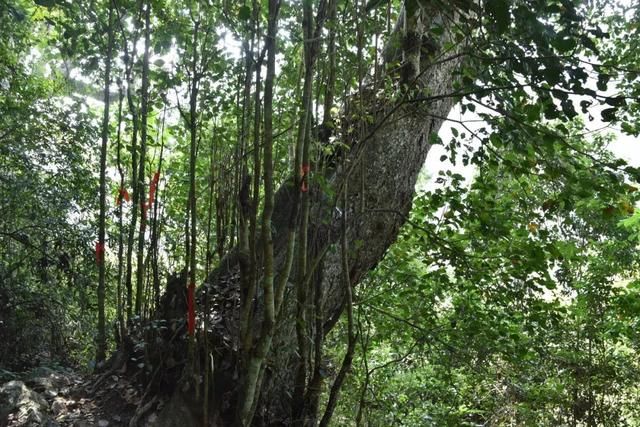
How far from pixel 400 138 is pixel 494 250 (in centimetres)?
105

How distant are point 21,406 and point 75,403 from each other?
11.5 inches

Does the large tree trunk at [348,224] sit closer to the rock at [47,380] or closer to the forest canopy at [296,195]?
the forest canopy at [296,195]

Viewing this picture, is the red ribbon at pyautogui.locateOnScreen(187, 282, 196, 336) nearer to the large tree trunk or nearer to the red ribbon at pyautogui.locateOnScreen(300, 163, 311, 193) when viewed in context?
the large tree trunk

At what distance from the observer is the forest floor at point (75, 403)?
113 inches

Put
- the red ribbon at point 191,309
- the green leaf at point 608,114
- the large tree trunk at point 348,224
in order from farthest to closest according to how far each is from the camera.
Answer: the large tree trunk at point 348,224, the red ribbon at point 191,309, the green leaf at point 608,114

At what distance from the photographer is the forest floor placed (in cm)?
287

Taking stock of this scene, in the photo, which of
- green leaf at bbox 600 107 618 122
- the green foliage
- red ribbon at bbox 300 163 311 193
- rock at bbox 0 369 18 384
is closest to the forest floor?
rock at bbox 0 369 18 384

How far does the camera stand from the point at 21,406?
294 centimetres

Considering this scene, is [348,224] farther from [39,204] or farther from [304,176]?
[39,204]

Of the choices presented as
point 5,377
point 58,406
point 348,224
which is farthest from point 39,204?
point 348,224

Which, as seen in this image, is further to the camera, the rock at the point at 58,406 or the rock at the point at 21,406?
the rock at the point at 58,406

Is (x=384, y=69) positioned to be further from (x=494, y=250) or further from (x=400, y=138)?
(x=494, y=250)

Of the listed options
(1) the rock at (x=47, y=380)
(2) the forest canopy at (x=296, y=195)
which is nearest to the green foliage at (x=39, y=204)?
(2) the forest canopy at (x=296, y=195)

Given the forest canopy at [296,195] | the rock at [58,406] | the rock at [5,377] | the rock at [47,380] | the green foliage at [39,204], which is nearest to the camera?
the forest canopy at [296,195]
